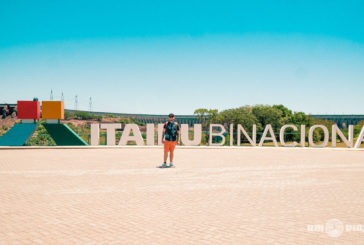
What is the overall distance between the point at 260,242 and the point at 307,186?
15.5 feet

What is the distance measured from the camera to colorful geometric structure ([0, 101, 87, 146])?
24.7 m

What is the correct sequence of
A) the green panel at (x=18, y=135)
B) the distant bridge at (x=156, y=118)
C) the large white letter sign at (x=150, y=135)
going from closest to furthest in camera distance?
the green panel at (x=18, y=135) → the large white letter sign at (x=150, y=135) → the distant bridge at (x=156, y=118)

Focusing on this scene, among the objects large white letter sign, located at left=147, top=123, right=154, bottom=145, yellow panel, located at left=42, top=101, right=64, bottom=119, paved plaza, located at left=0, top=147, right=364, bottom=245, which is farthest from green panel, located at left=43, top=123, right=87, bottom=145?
paved plaza, located at left=0, top=147, right=364, bottom=245

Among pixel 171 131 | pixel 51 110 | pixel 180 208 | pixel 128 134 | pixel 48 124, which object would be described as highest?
pixel 51 110

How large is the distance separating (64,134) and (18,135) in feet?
11.1

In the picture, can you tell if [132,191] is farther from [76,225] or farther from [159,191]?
[76,225]

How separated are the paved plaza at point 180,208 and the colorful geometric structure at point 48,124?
49.1 ft

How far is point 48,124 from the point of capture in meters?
24.7

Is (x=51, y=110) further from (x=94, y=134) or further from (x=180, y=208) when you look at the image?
(x=180, y=208)

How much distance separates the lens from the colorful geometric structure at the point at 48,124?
24.7m

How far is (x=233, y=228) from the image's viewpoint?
498 centimetres

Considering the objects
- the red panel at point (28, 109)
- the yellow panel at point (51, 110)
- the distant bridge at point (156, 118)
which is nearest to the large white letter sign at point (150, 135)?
the yellow panel at point (51, 110)

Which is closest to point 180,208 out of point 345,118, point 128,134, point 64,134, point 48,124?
point 128,134

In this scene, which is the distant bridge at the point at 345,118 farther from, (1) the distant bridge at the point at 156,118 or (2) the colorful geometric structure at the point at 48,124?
(2) the colorful geometric structure at the point at 48,124
